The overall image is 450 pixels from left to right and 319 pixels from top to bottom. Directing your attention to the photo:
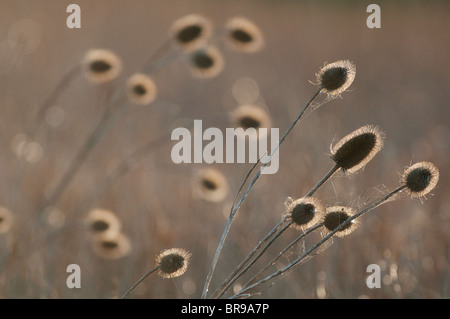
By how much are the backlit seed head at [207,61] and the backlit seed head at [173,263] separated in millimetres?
1300

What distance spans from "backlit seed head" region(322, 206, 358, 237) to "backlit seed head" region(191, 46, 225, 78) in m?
1.34

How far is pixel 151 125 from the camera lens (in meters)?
4.88

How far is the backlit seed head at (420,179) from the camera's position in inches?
62.9

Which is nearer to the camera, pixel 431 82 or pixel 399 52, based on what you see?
pixel 431 82

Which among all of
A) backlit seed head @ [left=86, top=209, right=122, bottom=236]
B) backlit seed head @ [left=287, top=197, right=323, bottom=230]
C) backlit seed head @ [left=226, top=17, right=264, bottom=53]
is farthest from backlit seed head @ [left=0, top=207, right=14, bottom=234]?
backlit seed head @ [left=287, top=197, right=323, bottom=230]

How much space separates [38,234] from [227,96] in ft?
11.2

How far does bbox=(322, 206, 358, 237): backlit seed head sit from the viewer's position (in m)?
1.61

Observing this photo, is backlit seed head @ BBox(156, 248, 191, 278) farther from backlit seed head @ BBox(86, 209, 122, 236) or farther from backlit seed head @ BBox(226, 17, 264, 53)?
backlit seed head @ BBox(226, 17, 264, 53)

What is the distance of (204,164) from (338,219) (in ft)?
9.24

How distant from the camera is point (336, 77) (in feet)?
5.50

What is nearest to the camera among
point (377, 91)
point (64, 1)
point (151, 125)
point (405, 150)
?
point (405, 150)

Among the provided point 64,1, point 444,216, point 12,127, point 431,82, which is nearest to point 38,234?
point 12,127
